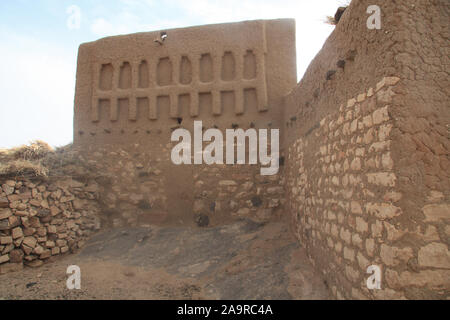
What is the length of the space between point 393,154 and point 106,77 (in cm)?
646

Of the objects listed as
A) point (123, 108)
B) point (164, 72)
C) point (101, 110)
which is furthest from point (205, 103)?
point (101, 110)

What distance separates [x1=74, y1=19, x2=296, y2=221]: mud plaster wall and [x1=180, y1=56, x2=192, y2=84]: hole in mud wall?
0.07 feet

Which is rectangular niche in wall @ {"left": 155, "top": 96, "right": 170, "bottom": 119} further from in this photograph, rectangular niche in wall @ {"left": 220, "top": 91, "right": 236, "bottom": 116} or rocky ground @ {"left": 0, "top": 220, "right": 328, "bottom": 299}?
rocky ground @ {"left": 0, "top": 220, "right": 328, "bottom": 299}

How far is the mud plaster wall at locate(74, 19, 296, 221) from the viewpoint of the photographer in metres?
6.20

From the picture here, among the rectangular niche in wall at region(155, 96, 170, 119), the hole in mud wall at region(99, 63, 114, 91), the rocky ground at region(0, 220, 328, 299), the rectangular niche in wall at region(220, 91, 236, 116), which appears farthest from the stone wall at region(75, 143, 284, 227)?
the hole in mud wall at region(99, 63, 114, 91)

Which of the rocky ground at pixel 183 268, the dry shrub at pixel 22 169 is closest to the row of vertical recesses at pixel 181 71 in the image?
the dry shrub at pixel 22 169

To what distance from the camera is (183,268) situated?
15.8ft

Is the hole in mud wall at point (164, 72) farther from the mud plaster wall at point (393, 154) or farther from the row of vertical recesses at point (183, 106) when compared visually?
the mud plaster wall at point (393, 154)

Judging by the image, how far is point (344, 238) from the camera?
119 inches

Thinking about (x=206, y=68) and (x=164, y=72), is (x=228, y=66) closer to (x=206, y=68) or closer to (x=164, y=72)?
(x=206, y=68)

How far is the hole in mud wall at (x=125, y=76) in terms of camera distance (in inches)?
274

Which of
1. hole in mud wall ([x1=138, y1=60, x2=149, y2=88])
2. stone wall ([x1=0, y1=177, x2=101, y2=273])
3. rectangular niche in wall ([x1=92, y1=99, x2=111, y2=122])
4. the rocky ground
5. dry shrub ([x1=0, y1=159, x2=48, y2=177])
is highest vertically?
hole in mud wall ([x1=138, y1=60, x2=149, y2=88])

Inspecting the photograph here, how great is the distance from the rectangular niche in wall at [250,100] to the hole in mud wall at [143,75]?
223cm

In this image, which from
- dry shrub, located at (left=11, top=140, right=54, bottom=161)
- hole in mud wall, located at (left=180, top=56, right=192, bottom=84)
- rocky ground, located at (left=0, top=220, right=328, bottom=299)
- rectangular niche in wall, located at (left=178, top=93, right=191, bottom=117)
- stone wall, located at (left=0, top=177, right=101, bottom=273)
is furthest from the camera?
hole in mud wall, located at (left=180, top=56, right=192, bottom=84)
